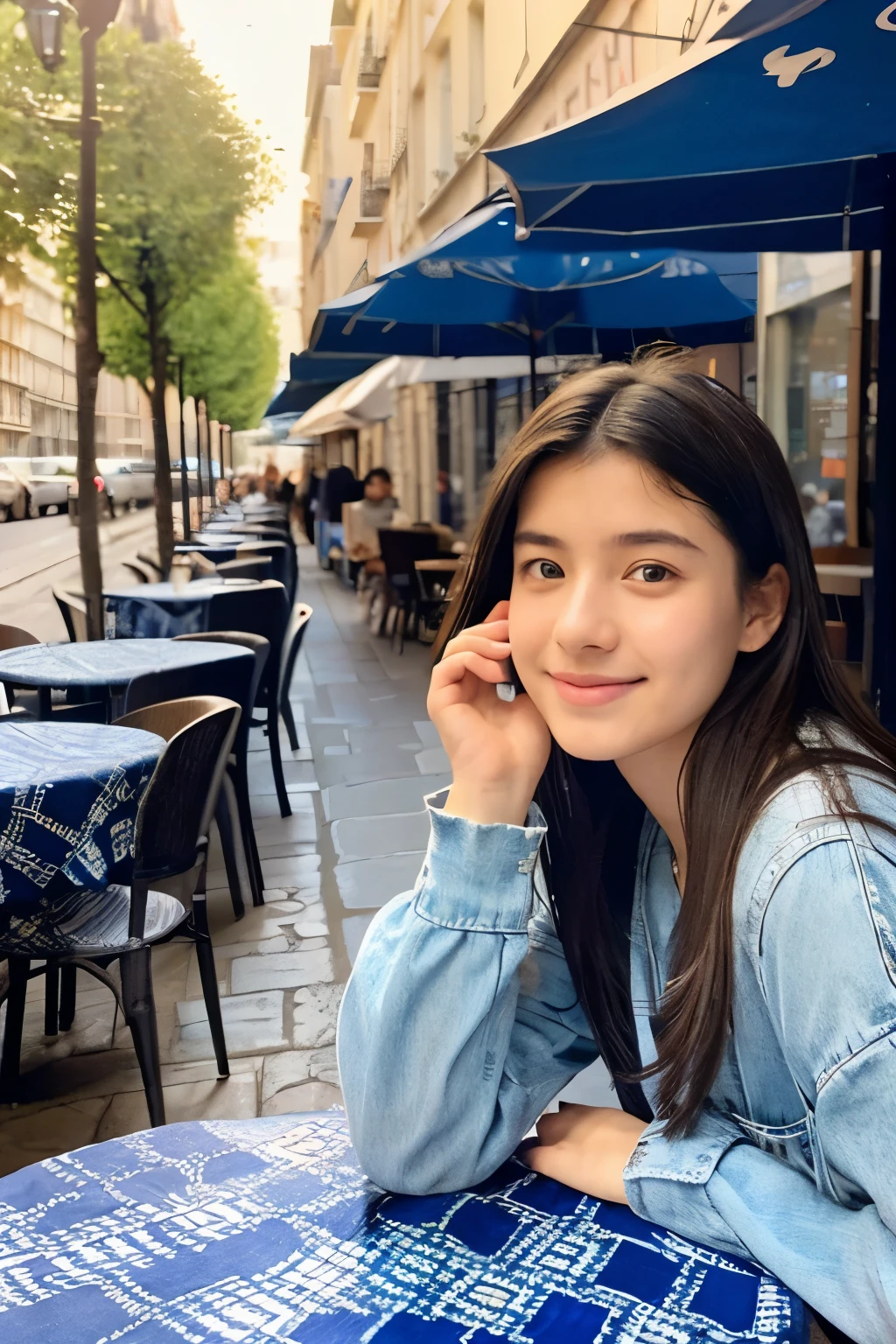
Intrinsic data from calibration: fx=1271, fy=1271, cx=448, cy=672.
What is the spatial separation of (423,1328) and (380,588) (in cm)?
1153

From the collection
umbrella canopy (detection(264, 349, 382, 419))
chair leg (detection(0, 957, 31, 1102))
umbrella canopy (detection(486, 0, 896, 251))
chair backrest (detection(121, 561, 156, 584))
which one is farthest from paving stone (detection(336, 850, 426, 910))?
umbrella canopy (detection(264, 349, 382, 419))

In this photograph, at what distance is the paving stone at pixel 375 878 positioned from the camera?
4699 mm

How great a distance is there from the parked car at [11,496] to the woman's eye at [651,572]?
20.3 ft

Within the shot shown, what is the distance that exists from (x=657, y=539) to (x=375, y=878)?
12.7 ft

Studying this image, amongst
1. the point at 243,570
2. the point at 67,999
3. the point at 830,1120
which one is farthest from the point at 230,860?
the point at 243,570

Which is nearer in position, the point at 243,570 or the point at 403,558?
the point at 243,570

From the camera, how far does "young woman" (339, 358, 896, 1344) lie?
105 centimetres

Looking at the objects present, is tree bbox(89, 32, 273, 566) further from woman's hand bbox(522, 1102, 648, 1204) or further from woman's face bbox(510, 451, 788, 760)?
woman's hand bbox(522, 1102, 648, 1204)

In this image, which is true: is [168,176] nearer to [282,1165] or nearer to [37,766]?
[37,766]

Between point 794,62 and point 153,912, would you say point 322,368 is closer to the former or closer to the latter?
point 153,912

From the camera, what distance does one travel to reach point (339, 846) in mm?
5395

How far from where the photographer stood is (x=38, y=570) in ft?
24.0

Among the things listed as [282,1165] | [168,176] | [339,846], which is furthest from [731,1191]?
[168,176]

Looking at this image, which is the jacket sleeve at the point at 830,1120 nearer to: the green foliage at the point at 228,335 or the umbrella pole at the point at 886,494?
the umbrella pole at the point at 886,494
